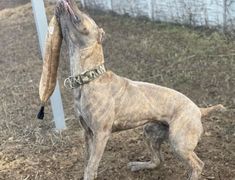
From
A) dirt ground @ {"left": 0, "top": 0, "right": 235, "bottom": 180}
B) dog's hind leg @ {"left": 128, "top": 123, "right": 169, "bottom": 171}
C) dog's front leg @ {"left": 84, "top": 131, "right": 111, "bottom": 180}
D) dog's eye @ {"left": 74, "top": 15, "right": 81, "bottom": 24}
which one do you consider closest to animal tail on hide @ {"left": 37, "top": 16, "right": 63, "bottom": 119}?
dog's eye @ {"left": 74, "top": 15, "right": 81, "bottom": 24}

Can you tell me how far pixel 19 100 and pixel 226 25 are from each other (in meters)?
3.27

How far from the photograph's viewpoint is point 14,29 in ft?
29.8

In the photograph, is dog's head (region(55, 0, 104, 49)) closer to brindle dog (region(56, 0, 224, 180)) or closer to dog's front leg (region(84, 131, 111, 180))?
brindle dog (region(56, 0, 224, 180))

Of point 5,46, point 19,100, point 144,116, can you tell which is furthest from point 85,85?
point 5,46

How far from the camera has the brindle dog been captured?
2.83m

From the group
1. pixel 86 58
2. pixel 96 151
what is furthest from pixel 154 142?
pixel 86 58

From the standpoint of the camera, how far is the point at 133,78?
589cm

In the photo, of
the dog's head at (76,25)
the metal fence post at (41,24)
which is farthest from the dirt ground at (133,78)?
the dog's head at (76,25)

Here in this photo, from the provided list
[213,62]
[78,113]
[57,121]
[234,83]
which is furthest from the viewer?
[213,62]

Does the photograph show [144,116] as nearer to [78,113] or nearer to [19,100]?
[78,113]

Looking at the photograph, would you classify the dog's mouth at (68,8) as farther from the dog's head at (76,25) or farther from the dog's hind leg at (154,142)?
the dog's hind leg at (154,142)

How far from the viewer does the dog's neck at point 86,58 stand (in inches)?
113

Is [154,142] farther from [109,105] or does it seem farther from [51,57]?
[51,57]

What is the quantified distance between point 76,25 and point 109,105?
0.52 m
